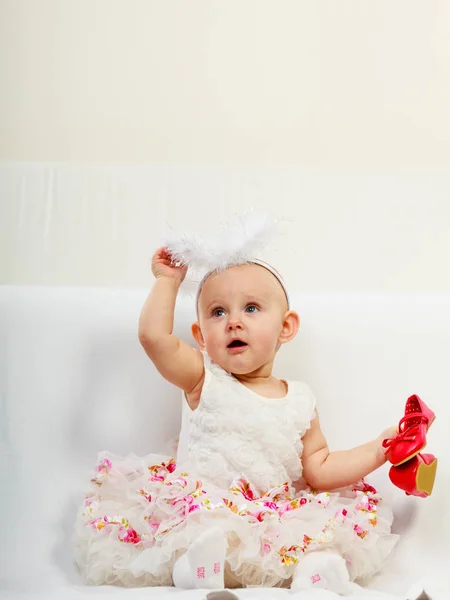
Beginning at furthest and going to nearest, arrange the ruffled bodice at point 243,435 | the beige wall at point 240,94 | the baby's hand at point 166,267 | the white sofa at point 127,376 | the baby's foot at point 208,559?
the beige wall at point 240,94 → the white sofa at point 127,376 → the baby's hand at point 166,267 → the ruffled bodice at point 243,435 → the baby's foot at point 208,559

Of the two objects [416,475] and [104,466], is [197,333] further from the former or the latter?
[416,475]

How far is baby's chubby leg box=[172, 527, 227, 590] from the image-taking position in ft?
3.86

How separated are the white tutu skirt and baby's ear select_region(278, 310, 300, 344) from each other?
Result: 0.28 meters

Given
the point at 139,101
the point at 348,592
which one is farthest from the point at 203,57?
the point at 348,592

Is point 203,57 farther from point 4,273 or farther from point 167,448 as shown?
point 167,448

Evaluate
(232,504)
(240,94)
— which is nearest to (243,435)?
(232,504)

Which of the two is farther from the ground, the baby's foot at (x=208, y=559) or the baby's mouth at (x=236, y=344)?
the baby's mouth at (x=236, y=344)

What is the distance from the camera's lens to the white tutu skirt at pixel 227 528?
48.9 inches

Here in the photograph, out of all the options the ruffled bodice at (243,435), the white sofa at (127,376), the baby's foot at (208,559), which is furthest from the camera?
the white sofa at (127,376)

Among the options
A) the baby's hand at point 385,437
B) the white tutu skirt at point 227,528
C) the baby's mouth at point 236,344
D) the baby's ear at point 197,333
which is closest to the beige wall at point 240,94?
the baby's ear at point 197,333

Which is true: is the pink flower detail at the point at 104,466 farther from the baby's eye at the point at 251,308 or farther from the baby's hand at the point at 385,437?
the baby's hand at the point at 385,437

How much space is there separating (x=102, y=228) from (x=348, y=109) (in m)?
0.87

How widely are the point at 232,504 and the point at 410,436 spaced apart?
0.33 m

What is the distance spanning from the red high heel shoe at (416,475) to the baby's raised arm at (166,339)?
40cm
